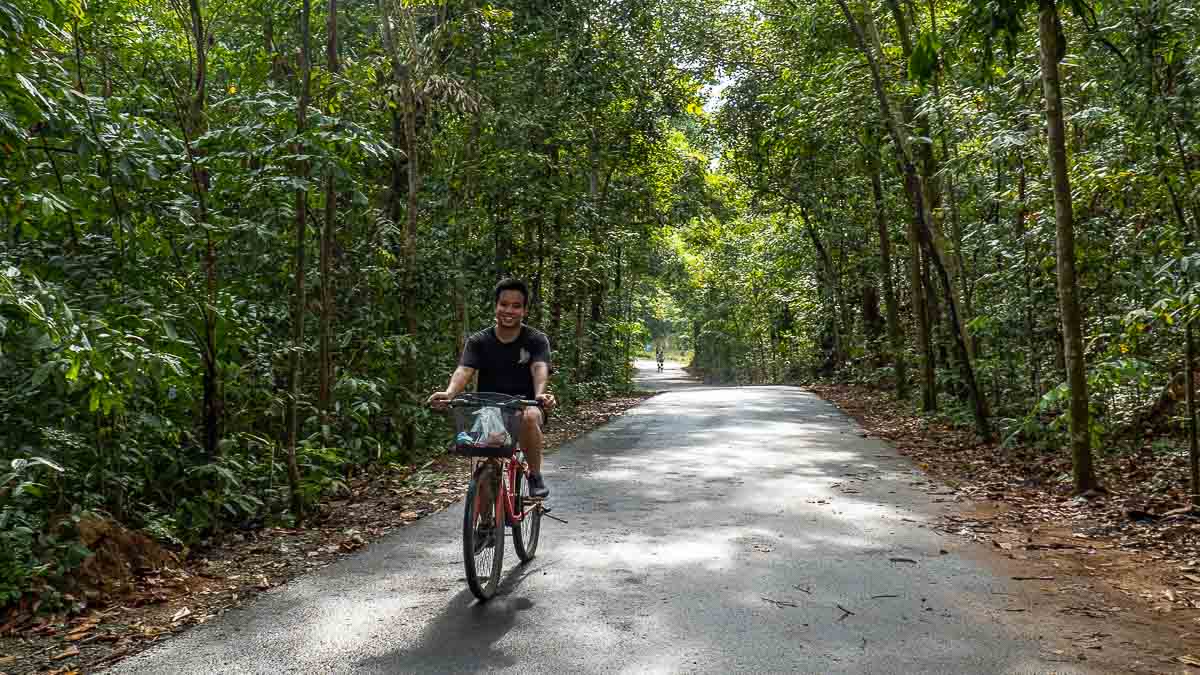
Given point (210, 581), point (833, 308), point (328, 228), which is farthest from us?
point (833, 308)

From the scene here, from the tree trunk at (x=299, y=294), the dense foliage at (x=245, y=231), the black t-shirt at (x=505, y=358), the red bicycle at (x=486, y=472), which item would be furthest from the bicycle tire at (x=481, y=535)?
the tree trunk at (x=299, y=294)

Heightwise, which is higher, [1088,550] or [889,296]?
[889,296]

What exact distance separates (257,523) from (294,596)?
2.52 m

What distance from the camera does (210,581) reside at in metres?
A: 6.36

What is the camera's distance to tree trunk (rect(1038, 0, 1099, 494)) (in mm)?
8609

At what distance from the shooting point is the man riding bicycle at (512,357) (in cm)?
633

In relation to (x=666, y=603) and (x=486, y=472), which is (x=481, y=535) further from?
(x=666, y=603)

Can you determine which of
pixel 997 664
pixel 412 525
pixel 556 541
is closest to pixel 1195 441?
pixel 997 664

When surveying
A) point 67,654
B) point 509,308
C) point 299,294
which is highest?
point 299,294

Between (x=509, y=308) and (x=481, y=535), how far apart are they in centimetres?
162

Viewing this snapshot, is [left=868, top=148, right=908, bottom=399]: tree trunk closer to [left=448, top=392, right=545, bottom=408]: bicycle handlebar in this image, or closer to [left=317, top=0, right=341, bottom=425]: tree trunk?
[left=317, top=0, right=341, bottom=425]: tree trunk

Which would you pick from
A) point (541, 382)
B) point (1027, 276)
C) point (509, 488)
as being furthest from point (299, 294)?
point (1027, 276)

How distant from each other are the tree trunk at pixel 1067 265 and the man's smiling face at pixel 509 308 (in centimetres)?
578

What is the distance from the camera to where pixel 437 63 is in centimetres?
1300
